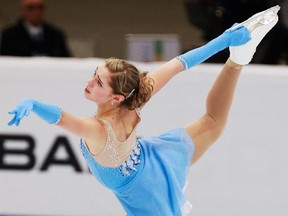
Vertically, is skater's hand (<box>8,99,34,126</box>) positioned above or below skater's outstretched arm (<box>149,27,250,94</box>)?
above

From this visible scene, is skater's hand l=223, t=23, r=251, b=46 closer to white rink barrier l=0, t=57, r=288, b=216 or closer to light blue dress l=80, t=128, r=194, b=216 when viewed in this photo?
light blue dress l=80, t=128, r=194, b=216

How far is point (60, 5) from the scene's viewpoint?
5328 millimetres

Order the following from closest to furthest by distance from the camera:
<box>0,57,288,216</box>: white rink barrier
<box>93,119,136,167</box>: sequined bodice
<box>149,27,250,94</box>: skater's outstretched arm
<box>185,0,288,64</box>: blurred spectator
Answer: <box>93,119,136,167</box>: sequined bodice, <box>149,27,250,94</box>: skater's outstretched arm, <box>0,57,288,216</box>: white rink barrier, <box>185,0,288,64</box>: blurred spectator

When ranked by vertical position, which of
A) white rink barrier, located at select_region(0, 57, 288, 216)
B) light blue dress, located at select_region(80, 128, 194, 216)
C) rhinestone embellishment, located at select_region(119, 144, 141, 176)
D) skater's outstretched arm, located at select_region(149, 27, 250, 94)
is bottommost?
white rink barrier, located at select_region(0, 57, 288, 216)

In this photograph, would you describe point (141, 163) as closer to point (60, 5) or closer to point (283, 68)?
point (283, 68)

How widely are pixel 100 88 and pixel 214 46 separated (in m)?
0.47

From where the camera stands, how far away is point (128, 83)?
2.63 m

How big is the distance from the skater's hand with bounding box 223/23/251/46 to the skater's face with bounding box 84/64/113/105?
49cm

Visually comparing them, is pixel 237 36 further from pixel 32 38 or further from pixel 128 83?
pixel 32 38

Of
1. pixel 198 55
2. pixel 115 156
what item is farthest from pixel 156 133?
pixel 115 156

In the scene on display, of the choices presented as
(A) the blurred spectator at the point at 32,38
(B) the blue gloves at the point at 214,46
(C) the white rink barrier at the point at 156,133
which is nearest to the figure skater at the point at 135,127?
(B) the blue gloves at the point at 214,46

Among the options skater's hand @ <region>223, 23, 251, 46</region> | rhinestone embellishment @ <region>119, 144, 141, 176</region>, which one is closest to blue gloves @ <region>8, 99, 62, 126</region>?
rhinestone embellishment @ <region>119, 144, 141, 176</region>

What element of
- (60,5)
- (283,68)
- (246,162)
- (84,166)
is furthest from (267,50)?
(60,5)

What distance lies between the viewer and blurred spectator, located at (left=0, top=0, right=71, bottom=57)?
4.34 meters
